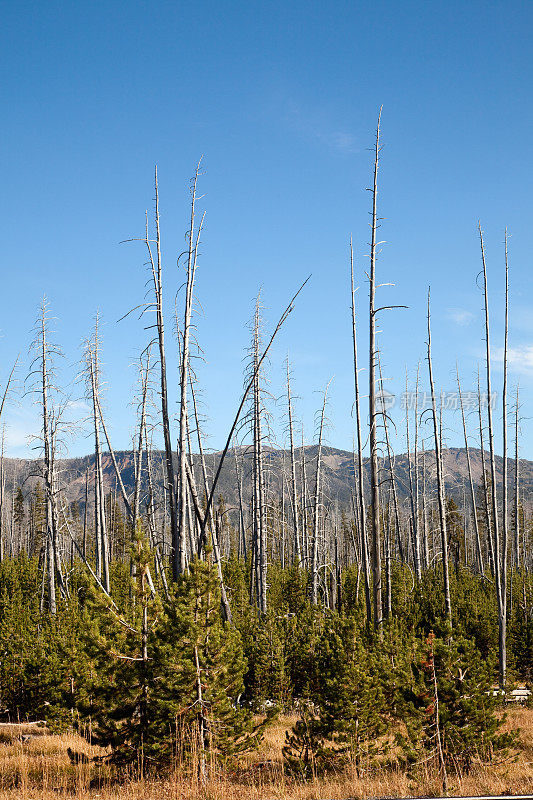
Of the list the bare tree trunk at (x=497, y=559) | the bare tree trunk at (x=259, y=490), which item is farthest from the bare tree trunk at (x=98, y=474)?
the bare tree trunk at (x=497, y=559)

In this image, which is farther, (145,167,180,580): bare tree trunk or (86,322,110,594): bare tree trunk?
(86,322,110,594): bare tree trunk

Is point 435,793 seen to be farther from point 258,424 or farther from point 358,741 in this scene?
point 258,424

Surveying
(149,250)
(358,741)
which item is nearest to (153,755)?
(358,741)

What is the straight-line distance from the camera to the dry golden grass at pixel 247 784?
616cm

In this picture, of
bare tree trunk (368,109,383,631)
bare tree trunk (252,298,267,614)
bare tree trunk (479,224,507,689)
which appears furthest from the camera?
bare tree trunk (252,298,267,614)

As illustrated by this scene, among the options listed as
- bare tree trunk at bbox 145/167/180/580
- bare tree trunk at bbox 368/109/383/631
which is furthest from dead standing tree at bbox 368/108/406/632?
bare tree trunk at bbox 145/167/180/580

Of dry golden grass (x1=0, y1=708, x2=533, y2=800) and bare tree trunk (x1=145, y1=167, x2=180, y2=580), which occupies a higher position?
bare tree trunk (x1=145, y1=167, x2=180, y2=580)

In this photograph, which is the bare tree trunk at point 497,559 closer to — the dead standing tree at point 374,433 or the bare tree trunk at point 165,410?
the dead standing tree at point 374,433

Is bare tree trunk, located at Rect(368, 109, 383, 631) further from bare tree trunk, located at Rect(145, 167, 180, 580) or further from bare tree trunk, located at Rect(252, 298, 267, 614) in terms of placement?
bare tree trunk, located at Rect(252, 298, 267, 614)

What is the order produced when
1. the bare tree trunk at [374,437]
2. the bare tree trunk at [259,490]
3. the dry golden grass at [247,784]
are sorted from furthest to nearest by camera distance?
the bare tree trunk at [259,490], the bare tree trunk at [374,437], the dry golden grass at [247,784]

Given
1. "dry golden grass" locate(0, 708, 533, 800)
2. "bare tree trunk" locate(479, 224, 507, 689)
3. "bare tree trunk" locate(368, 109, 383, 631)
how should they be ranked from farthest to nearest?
"bare tree trunk" locate(479, 224, 507, 689) < "bare tree trunk" locate(368, 109, 383, 631) < "dry golden grass" locate(0, 708, 533, 800)

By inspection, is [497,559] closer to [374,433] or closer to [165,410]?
[374,433]

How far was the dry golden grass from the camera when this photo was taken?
6.16 m

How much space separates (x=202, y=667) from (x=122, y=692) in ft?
3.17
